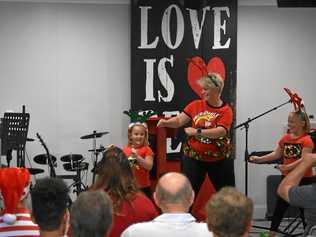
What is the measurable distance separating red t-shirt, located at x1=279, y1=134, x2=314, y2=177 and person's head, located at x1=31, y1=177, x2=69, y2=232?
3.16 metres

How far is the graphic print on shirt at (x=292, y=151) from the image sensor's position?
5402mm

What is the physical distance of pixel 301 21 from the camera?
7625 millimetres

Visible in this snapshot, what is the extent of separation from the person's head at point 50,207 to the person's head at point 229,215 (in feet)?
2.11

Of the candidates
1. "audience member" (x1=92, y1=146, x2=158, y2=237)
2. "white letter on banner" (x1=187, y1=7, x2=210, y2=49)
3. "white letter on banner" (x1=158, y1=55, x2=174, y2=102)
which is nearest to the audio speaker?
"white letter on banner" (x1=158, y1=55, x2=174, y2=102)

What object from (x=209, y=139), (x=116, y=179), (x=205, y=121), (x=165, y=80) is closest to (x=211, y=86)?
(x=205, y=121)

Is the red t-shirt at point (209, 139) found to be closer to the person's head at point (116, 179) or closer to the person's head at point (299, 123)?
the person's head at point (299, 123)

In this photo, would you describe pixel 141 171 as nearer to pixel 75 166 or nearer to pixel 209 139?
pixel 209 139

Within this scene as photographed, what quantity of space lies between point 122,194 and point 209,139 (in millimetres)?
2111

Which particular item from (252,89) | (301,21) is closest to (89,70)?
(252,89)

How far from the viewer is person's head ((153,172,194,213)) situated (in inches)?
109

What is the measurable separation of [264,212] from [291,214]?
513mm

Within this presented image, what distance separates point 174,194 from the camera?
110 inches

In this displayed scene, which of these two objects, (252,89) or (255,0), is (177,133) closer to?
(252,89)

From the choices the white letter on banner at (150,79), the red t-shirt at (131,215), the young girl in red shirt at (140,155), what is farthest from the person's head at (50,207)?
the white letter on banner at (150,79)
